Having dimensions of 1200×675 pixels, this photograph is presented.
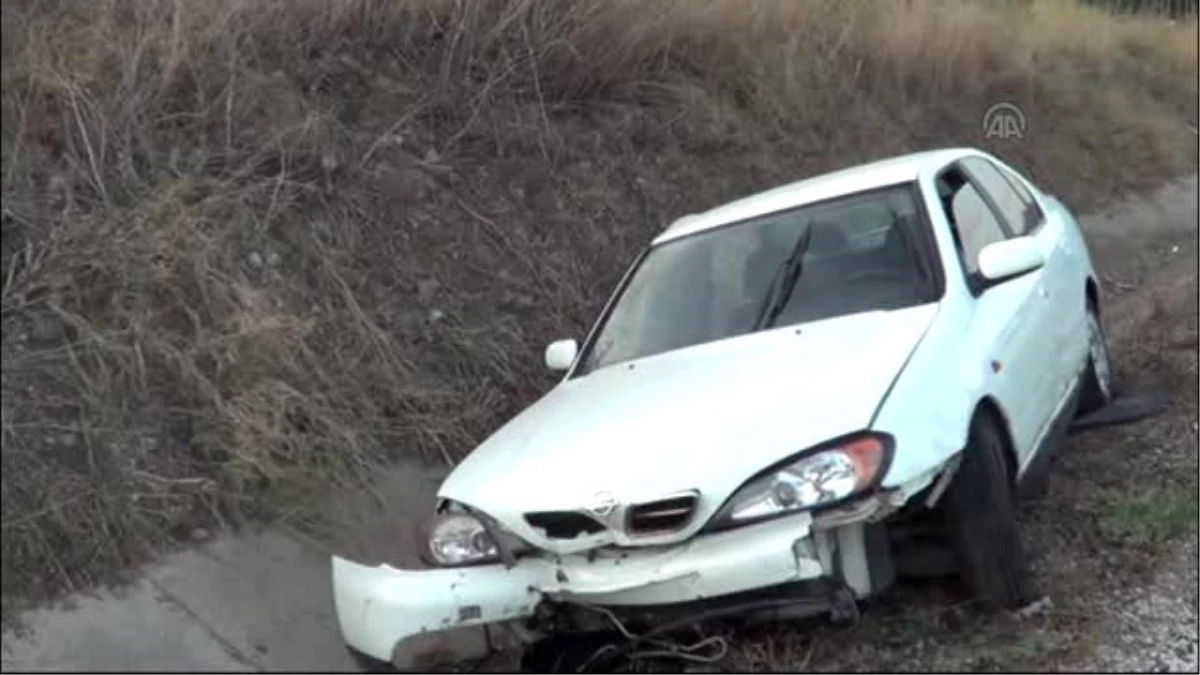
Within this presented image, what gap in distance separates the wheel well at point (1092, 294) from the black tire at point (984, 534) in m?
2.51

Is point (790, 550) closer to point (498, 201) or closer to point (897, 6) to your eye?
point (498, 201)

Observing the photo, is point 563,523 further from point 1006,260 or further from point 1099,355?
point 1099,355

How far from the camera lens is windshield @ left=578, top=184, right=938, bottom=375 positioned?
214 inches

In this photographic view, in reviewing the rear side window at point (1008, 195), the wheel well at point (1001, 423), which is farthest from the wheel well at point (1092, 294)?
the wheel well at point (1001, 423)

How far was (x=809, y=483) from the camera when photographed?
4234 mm

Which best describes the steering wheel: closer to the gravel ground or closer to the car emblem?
the gravel ground

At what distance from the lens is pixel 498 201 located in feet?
27.3

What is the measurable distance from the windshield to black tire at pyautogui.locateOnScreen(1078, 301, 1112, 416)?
1563 millimetres

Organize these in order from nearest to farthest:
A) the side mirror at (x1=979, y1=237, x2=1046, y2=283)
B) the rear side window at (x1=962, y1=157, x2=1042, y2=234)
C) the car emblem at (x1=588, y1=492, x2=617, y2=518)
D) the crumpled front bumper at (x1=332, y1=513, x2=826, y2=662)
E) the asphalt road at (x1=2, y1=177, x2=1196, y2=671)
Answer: the crumpled front bumper at (x1=332, y1=513, x2=826, y2=662), the car emblem at (x1=588, y1=492, x2=617, y2=518), the asphalt road at (x1=2, y1=177, x2=1196, y2=671), the side mirror at (x1=979, y1=237, x2=1046, y2=283), the rear side window at (x1=962, y1=157, x2=1042, y2=234)

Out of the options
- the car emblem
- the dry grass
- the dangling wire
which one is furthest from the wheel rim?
the car emblem

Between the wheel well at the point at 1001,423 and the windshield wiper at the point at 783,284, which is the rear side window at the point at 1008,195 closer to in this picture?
the windshield wiper at the point at 783,284

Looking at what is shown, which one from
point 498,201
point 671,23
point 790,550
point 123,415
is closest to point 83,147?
point 123,415

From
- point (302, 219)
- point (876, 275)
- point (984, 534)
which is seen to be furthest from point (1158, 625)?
point (302, 219)

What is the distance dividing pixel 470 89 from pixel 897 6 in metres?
5.23
